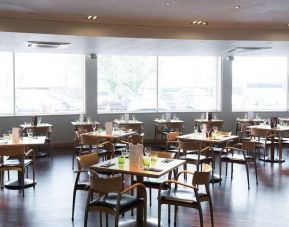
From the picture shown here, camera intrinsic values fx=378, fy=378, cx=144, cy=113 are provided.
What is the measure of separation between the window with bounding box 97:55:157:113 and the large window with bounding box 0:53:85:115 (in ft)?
2.21

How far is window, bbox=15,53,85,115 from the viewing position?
10.8 metres

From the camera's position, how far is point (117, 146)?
7969 millimetres

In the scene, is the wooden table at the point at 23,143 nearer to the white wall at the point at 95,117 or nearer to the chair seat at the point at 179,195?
the chair seat at the point at 179,195

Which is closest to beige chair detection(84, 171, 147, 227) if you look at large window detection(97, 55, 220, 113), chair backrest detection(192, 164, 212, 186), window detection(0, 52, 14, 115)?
chair backrest detection(192, 164, 212, 186)

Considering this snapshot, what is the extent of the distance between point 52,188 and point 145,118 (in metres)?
5.84

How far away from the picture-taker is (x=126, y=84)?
12.0 metres

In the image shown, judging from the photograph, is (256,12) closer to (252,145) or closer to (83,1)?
(252,145)

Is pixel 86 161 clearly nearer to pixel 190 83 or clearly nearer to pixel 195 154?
pixel 195 154

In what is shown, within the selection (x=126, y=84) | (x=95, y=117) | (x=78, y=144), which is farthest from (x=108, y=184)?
(x=126, y=84)

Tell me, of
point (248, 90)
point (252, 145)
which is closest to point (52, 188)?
point (252, 145)

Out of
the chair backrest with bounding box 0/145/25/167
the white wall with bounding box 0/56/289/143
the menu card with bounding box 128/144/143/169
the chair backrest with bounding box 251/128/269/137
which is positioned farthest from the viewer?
the white wall with bounding box 0/56/289/143

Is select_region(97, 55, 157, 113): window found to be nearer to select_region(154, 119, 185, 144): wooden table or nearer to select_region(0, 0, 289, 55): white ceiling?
select_region(154, 119, 185, 144): wooden table

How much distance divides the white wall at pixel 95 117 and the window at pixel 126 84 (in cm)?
33

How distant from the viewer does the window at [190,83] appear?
1226cm
